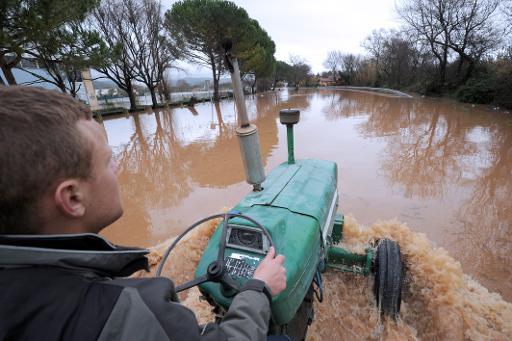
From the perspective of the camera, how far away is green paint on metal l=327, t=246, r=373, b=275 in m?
2.07

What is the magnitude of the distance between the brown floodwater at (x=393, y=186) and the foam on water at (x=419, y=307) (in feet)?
0.05

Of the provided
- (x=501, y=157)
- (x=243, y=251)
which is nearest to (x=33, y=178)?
(x=243, y=251)

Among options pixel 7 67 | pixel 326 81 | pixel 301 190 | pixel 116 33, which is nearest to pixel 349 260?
pixel 301 190

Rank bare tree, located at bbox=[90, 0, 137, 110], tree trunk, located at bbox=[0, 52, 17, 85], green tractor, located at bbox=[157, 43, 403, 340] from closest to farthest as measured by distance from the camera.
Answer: green tractor, located at bbox=[157, 43, 403, 340] < tree trunk, located at bbox=[0, 52, 17, 85] < bare tree, located at bbox=[90, 0, 137, 110]

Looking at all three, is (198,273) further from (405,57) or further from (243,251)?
(405,57)

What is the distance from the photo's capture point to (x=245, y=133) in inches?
64.1

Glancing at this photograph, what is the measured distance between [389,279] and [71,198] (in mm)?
2040

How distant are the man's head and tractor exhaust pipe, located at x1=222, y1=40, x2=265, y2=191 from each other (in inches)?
35.8

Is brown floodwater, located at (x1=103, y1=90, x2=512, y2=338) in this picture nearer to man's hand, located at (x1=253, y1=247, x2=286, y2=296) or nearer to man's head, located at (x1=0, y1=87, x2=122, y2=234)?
man's hand, located at (x1=253, y1=247, x2=286, y2=296)

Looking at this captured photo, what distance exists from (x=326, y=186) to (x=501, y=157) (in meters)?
5.79

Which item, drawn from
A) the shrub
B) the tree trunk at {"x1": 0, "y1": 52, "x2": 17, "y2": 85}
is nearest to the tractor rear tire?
the tree trunk at {"x1": 0, "y1": 52, "x2": 17, "y2": 85}

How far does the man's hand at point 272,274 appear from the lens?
3.39 feet

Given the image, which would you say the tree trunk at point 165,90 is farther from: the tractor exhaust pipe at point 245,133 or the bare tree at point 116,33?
the tractor exhaust pipe at point 245,133

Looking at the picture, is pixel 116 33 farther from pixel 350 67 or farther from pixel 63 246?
pixel 350 67
